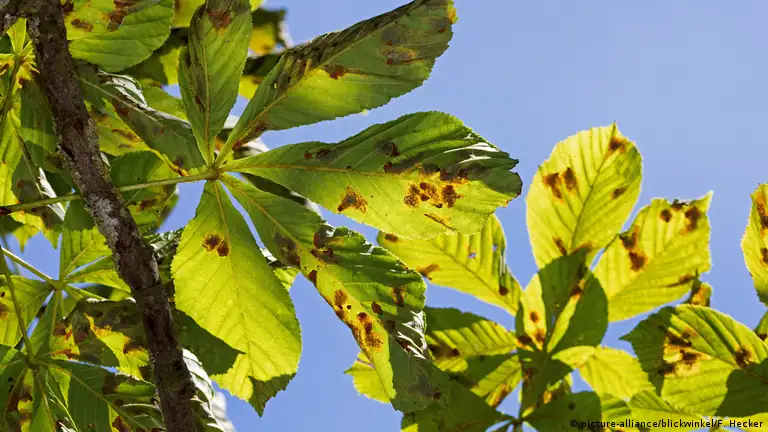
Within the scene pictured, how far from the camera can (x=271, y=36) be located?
1.92 meters

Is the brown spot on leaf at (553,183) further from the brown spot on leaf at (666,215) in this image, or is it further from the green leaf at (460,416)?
the green leaf at (460,416)

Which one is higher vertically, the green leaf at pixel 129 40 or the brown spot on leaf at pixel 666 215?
the green leaf at pixel 129 40

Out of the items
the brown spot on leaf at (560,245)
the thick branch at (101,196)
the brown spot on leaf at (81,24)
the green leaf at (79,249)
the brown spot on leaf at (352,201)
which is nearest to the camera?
the thick branch at (101,196)

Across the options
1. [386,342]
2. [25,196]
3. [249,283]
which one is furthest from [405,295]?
[25,196]

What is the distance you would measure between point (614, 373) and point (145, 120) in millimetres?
976

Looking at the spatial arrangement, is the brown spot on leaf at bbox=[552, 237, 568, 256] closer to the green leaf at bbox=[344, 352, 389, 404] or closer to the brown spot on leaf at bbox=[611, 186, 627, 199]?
the brown spot on leaf at bbox=[611, 186, 627, 199]

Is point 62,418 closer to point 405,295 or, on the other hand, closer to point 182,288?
point 182,288

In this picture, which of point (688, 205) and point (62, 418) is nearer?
point (62, 418)

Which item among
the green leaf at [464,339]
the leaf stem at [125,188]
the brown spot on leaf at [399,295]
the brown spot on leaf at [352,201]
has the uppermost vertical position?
the leaf stem at [125,188]

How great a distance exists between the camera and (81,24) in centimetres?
109

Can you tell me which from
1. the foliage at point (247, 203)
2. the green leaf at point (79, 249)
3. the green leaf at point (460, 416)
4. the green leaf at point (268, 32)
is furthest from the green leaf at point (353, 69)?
the green leaf at point (268, 32)

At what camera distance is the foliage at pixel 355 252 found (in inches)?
38.4

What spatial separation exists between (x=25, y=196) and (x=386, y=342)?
2.45 ft

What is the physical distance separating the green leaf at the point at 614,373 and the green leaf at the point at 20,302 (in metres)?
1.00
